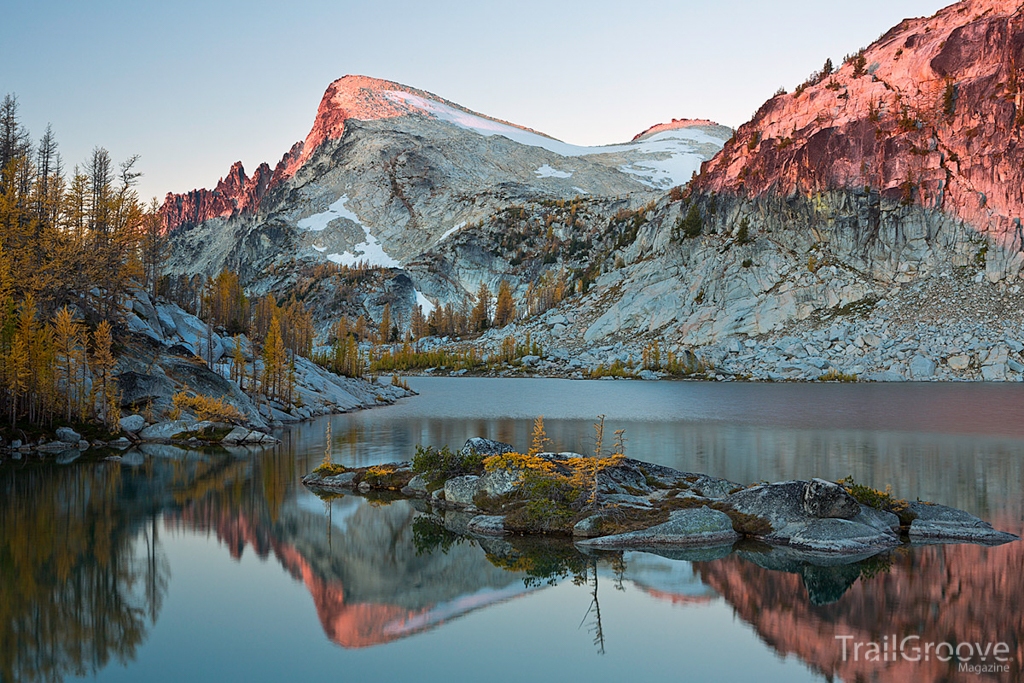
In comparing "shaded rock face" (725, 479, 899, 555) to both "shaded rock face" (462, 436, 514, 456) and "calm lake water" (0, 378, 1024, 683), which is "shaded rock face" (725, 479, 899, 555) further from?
"shaded rock face" (462, 436, 514, 456)

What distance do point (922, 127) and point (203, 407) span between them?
127m

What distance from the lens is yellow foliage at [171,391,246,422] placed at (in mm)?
51500

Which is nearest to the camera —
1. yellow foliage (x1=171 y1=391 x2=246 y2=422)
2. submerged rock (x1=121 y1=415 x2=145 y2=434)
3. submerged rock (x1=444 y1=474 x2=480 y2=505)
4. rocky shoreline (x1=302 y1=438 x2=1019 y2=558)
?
rocky shoreline (x1=302 y1=438 x2=1019 y2=558)

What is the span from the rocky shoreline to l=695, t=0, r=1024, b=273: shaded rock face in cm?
11166

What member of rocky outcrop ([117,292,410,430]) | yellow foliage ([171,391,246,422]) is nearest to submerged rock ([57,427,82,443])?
rocky outcrop ([117,292,410,430])

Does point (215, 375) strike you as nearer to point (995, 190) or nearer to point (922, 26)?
point (995, 190)

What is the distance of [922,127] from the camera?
130 metres

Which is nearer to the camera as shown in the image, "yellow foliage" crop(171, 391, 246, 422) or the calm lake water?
the calm lake water

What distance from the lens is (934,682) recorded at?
45.7ft

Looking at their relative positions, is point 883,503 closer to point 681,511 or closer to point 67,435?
point 681,511

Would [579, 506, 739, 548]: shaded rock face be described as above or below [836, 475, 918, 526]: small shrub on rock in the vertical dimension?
below

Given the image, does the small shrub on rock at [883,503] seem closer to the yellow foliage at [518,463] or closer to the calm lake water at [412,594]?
the calm lake water at [412,594]

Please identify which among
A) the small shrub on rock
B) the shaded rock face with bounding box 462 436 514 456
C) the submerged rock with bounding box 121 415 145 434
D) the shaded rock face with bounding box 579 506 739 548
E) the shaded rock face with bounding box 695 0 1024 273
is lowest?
the shaded rock face with bounding box 579 506 739 548

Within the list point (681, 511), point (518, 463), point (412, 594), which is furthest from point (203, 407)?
point (681, 511)
